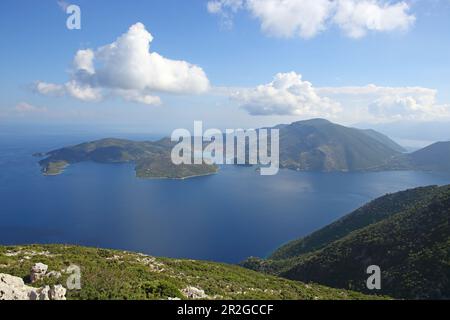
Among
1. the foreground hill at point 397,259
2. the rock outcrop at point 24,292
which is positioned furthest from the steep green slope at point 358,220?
the rock outcrop at point 24,292

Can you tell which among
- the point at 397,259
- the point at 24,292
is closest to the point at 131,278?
the point at 24,292

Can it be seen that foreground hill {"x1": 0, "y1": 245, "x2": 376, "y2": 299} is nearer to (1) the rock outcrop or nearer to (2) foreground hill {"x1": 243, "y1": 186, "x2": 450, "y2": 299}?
(1) the rock outcrop

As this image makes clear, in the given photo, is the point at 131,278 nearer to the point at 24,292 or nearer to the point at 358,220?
the point at 24,292

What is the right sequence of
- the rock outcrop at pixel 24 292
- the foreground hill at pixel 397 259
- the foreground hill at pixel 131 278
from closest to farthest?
the rock outcrop at pixel 24 292
the foreground hill at pixel 131 278
the foreground hill at pixel 397 259

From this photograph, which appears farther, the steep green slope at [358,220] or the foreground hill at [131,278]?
→ the steep green slope at [358,220]

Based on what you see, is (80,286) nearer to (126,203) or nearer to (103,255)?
(103,255)

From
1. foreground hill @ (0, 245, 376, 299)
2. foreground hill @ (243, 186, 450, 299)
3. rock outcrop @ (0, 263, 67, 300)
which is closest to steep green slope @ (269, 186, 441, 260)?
foreground hill @ (243, 186, 450, 299)

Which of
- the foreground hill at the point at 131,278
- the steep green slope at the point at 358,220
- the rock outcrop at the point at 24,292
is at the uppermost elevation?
the rock outcrop at the point at 24,292

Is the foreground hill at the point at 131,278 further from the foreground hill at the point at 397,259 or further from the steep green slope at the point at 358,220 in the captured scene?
the steep green slope at the point at 358,220
